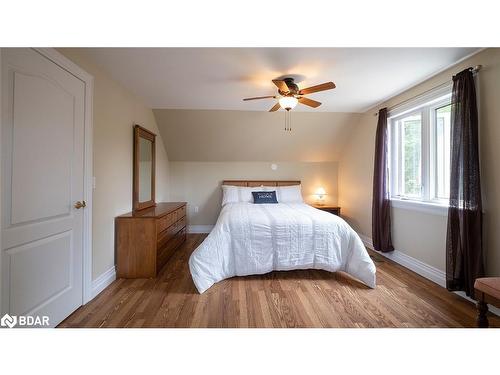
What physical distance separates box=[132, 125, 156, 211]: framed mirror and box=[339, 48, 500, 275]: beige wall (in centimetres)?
353

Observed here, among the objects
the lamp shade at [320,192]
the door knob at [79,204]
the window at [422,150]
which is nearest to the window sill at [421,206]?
the window at [422,150]

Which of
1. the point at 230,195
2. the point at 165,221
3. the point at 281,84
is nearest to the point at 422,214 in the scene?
the point at 281,84

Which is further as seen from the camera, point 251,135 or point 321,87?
point 251,135

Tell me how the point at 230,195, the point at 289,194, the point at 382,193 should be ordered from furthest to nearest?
the point at 289,194, the point at 230,195, the point at 382,193

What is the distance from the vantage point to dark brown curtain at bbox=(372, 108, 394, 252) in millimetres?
2982

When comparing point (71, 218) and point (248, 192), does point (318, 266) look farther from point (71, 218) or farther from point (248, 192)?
point (71, 218)

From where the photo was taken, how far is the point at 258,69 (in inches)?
83.7

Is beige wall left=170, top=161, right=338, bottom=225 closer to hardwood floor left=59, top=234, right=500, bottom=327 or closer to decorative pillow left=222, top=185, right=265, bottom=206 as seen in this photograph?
decorative pillow left=222, top=185, right=265, bottom=206

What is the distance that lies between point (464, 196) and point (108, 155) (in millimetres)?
3449

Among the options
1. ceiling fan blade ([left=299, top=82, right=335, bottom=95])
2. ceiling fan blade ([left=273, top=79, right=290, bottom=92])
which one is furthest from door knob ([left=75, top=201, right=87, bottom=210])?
ceiling fan blade ([left=299, top=82, right=335, bottom=95])

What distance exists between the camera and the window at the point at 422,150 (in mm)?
2375

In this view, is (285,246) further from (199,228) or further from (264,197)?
(199,228)

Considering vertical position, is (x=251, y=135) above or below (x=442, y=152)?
above
